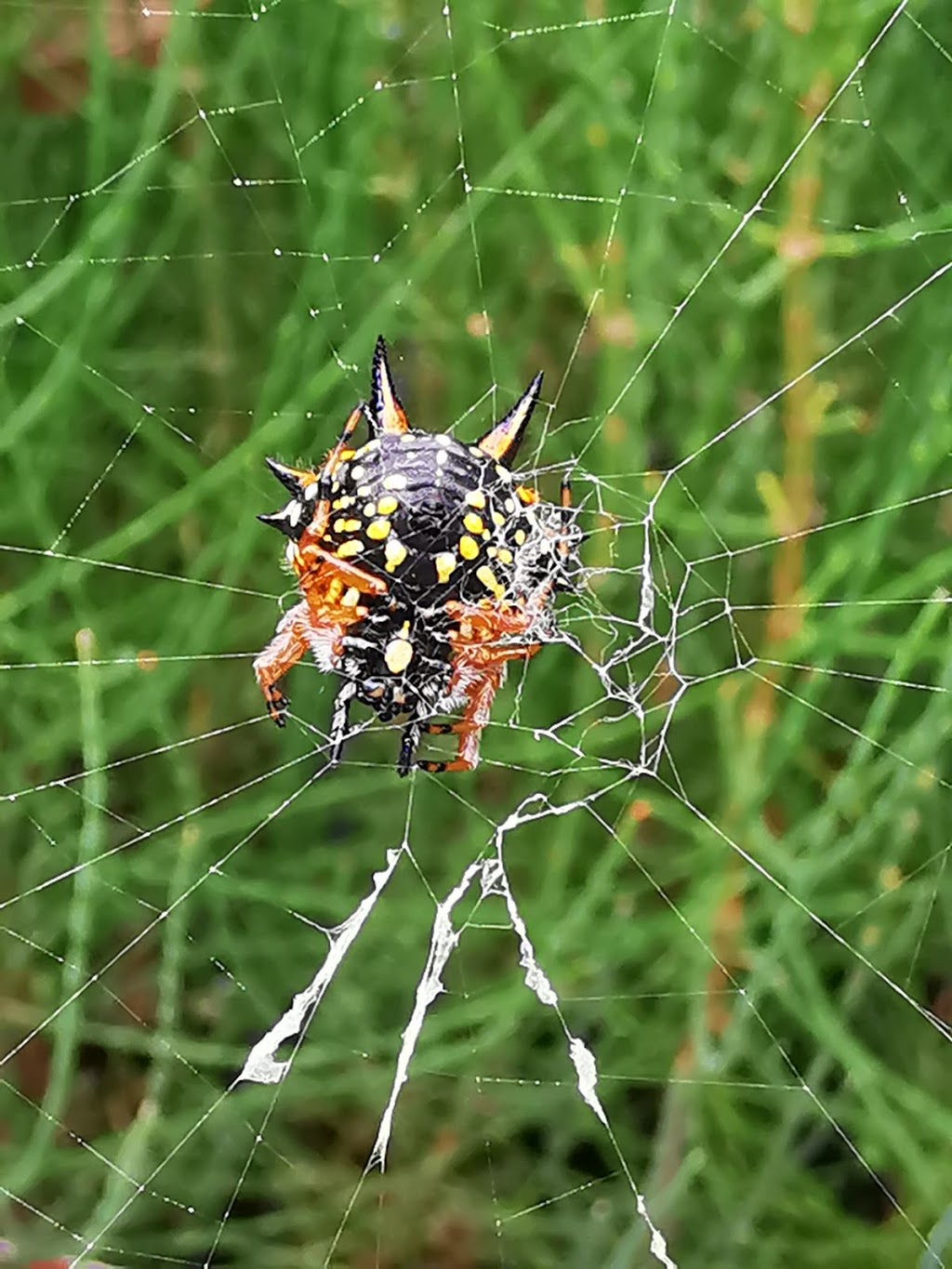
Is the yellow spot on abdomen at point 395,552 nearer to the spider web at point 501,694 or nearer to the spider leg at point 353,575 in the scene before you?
the spider leg at point 353,575

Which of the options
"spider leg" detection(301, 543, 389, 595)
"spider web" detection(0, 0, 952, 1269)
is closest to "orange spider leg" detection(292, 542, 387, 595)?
"spider leg" detection(301, 543, 389, 595)

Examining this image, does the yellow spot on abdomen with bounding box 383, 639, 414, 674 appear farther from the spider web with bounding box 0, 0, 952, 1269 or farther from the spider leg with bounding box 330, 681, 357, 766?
the spider web with bounding box 0, 0, 952, 1269

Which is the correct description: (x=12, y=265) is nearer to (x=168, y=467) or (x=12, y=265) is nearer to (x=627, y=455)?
(x=168, y=467)

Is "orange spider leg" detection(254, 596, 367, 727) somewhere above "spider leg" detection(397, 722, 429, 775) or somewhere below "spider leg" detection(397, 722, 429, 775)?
above

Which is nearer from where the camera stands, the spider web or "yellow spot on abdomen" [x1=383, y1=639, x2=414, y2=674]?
"yellow spot on abdomen" [x1=383, y1=639, x2=414, y2=674]

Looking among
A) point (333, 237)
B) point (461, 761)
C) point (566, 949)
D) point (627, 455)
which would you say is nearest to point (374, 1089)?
point (566, 949)
